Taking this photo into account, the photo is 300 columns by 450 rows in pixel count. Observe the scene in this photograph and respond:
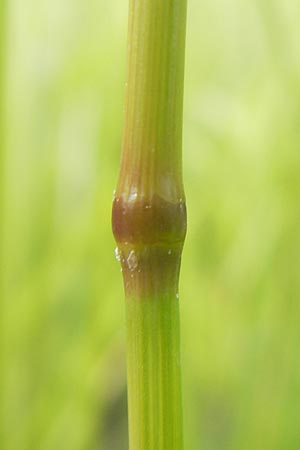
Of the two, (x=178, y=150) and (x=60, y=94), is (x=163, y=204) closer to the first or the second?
(x=178, y=150)

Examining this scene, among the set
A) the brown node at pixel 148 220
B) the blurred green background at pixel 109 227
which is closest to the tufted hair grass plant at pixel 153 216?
the brown node at pixel 148 220

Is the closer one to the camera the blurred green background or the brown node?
the brown node

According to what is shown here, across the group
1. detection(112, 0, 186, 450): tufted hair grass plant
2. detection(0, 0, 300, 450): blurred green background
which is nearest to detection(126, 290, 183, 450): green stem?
detection(112, 0, 186, 450): tufted hair grass plant

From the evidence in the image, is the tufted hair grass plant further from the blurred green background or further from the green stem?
the blurred green background

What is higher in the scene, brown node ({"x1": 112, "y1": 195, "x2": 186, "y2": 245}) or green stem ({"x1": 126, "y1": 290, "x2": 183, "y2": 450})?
brown node ({"x1": 112, "y1": 195, "x2": 186, "y2": 245})

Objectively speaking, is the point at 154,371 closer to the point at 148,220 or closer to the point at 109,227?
the point at 148,220

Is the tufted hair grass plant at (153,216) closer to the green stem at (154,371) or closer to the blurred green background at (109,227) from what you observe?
the green stem at (154,371)

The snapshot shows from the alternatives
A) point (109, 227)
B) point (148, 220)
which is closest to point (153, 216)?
point (148, 220)
